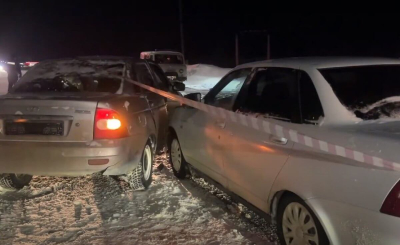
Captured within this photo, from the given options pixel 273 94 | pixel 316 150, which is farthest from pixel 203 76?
pixel 316 150

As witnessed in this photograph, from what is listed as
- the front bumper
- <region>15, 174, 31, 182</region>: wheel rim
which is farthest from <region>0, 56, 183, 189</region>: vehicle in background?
the front bumper

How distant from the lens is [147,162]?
19.3ft

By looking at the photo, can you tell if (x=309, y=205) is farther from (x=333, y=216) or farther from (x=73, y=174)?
(x=73, y=174)

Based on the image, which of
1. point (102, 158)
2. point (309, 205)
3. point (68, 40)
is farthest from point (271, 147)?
point (68, 40)

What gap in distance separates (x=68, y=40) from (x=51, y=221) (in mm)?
69634

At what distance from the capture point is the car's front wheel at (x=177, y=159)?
19.9 ft

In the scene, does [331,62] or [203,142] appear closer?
[331,62]

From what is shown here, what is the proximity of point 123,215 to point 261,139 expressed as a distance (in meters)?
1.82

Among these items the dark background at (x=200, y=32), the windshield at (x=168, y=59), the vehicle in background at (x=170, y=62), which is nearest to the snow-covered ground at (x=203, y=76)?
the vehicle in background at (x=170, y=62)

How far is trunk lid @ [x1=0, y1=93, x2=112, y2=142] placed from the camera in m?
4.73

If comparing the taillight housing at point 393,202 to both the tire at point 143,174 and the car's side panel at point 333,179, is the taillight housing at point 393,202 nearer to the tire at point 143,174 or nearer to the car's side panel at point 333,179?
the car's side panel at point 333,179

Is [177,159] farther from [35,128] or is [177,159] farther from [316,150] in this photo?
[316,150]

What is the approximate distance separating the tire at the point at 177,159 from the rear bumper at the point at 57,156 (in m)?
1.32

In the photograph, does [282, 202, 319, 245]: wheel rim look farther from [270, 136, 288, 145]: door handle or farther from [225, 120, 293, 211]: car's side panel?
[270, 136, 288, 145]: door handle
